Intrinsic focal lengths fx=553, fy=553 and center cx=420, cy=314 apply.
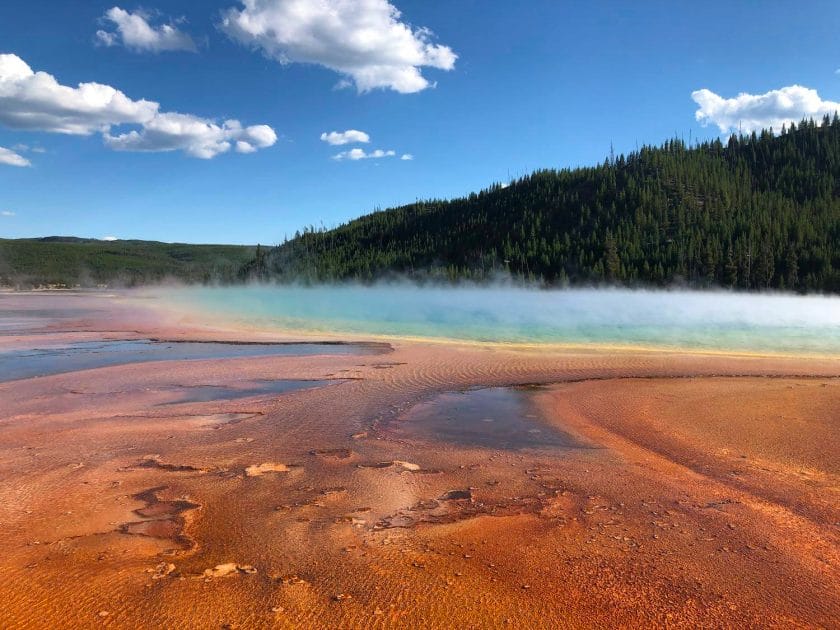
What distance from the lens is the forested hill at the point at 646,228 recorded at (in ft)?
279

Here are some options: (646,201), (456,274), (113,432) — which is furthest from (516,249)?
(113,432)

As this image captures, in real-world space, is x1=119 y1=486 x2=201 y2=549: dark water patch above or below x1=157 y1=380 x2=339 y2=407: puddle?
below

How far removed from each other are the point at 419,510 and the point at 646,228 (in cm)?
10752

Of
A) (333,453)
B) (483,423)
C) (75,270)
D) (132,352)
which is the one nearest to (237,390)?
(333,453)

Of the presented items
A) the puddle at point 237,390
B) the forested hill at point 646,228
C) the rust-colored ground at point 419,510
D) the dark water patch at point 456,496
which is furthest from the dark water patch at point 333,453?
the forested hill at point 646,228

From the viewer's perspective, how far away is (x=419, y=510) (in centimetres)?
683

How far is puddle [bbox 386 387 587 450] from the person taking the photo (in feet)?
32.5

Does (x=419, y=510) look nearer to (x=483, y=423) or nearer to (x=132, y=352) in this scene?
(x=483, y=423)

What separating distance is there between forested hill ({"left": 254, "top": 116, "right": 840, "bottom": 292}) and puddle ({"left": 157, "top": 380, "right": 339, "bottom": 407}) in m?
80.9

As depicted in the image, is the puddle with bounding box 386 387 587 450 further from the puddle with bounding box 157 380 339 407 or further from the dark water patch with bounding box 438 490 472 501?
the puddle with bounding box 157 380 339 407

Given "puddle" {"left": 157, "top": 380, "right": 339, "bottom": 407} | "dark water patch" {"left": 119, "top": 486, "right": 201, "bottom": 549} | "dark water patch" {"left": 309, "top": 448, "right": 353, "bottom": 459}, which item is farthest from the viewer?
"puddle" {"left": 157, "top": 380, "right": 339, "bottom": 407}

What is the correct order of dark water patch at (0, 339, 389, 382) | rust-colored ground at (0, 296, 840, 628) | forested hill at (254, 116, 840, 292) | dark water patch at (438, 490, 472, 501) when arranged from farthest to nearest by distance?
forested hill at (254, 116, 840, 292)
dark water patch at (0, 339, 389, 382)
dark water patch at (438, 490, 472, 501)
rust-colored ground at (0, 296, 840, 628)

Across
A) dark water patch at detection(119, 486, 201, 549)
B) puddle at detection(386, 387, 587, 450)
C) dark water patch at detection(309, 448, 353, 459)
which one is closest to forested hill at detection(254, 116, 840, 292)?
puddle at detection(386, 387, 587, 450)

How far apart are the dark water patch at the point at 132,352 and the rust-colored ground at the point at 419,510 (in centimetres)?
490
